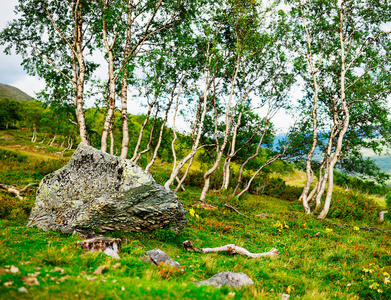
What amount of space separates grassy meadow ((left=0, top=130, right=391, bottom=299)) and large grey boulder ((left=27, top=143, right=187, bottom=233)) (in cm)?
54

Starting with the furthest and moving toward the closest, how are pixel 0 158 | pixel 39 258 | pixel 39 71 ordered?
1. pixel 0 158
2. pixel 39 71
3. pixel 39 258

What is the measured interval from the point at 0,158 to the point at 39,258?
27.8 m

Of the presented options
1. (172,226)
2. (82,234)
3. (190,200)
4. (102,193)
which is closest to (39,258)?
(82,234)

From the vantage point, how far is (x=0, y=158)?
2403 cm

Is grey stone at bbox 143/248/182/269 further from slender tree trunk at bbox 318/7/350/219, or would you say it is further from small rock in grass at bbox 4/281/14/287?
slender tree trunk at bbox 318/7/350/219

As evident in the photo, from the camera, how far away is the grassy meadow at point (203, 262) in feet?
10.7

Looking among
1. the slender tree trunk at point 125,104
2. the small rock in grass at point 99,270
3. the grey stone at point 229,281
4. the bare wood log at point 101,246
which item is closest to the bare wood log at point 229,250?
the grey stone at point 229,281

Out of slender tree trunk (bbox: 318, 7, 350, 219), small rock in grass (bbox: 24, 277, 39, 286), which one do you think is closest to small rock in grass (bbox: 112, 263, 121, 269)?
small rock in grass (bbox: 24, 277, 39, 286)

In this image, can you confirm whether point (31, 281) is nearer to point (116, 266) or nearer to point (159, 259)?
point (116, 266)

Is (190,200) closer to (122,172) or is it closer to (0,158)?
(122,172)

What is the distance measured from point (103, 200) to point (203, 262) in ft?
13.8

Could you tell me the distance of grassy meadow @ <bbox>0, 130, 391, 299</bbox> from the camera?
3256 mm

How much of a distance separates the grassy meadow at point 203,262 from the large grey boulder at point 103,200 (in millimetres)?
543

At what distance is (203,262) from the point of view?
6.25 m
